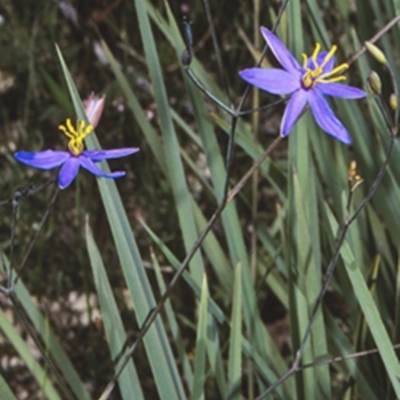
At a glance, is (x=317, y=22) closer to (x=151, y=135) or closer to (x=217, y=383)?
(x=151, y=135)

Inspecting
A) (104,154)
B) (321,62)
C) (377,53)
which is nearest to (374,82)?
(377,53)

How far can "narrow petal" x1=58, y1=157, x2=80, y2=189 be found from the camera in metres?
0.89

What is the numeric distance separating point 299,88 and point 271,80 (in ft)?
0.15

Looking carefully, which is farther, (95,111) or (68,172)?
(95,111)

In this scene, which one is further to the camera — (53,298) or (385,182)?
(53,298)

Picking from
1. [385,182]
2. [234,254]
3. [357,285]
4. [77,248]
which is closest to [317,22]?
[385,182]

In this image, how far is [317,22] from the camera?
1.35m

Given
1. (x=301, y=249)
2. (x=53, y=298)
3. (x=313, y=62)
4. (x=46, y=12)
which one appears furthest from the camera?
(x=46, y=12)

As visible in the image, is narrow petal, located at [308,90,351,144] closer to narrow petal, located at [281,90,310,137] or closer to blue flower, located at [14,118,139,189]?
narrow petal, located at [281,90,310,137]

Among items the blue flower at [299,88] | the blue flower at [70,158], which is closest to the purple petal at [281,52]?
the blue flower at [299,88]

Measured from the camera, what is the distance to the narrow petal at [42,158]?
0.89 meters

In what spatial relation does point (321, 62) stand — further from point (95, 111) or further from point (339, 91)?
point (95, 111)

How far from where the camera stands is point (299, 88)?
0.93 m

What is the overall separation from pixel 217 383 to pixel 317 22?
1.98 ft
